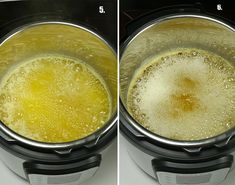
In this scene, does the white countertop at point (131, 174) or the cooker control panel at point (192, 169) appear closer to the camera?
the cooker control panel at point (192, 169)

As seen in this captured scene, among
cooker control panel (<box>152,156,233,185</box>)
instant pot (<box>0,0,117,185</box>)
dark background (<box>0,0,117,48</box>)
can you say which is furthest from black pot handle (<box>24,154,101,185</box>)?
dark background (<box>0,0,117,48</box>)

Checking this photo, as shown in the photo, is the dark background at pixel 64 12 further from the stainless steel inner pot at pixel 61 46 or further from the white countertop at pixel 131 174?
the white countertop at pixel 131 174

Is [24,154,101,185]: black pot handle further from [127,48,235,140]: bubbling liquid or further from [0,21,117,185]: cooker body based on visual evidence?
[127,48,235,140]: bubbling liquid

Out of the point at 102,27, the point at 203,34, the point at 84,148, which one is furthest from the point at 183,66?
the point at 84,148

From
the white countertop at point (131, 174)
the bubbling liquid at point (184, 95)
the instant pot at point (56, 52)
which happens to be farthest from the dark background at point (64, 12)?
the white countertop at point (131, 174)

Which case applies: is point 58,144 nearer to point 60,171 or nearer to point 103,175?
point 60,171

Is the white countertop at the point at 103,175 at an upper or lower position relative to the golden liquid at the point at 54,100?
lower

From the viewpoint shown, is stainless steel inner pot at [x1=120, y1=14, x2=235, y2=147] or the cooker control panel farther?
stainless steel inner pot at [x1=120, y1=14, x2=235, y2=147]
